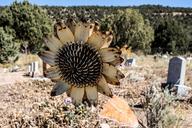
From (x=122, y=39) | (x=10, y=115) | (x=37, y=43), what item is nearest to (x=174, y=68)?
(x=10, y=115)

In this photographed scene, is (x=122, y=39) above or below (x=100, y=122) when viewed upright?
below

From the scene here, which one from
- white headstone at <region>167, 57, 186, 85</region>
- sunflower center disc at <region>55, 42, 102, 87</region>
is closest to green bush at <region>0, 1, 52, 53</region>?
white headstone at <region>167, 57, 186, 85</region>

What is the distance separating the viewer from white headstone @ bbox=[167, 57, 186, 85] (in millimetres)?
11930

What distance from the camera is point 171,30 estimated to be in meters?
57.2

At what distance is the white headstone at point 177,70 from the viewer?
39.1 feet

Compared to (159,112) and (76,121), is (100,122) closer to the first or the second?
(76,121)

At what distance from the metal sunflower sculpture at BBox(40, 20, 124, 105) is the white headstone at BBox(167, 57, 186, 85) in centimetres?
953

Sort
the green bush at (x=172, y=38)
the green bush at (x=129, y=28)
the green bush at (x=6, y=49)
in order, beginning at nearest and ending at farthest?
the green bush at (x=6, y=49) < the green bush at (x=129, y=28) < the green bush at (x=172, y=38)

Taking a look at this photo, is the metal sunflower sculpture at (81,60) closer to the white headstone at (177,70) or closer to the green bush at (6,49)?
the white headstone at (177,70)

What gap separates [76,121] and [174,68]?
7530 millimetres

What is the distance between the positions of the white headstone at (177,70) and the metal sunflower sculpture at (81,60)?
9527 millimetres

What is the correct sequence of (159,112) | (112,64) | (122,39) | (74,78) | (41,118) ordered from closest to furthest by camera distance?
(112,64), (74,78), (159,112), (41,118), (122,39)

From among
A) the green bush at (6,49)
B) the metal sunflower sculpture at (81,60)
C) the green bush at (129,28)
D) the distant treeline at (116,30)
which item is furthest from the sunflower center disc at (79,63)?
the green bush at (129,28)

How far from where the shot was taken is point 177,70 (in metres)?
12.0
